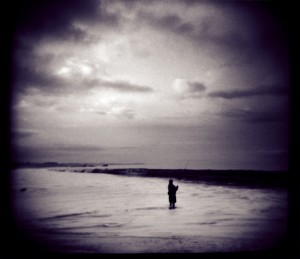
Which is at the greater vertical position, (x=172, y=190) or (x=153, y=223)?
(x=172, y=190)

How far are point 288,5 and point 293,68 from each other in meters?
1.23

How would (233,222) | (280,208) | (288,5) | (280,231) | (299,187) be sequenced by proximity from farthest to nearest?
1. (280,208)
2. (233,222)
3. (280,231)
4. (288,5)
5. (299,187)

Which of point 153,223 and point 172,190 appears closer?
point 153,223

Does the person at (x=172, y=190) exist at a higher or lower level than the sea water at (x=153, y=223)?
higher

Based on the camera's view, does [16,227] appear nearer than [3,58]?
No

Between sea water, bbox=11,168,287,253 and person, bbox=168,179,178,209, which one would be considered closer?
sea water, bbox=11,168,287,253

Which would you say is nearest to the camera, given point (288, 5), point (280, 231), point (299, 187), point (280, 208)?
point (299, 187)

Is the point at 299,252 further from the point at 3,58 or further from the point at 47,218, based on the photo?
the point at 3,58

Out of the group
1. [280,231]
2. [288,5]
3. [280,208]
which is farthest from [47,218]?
[288,5]

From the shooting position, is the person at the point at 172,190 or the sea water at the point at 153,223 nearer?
the sea water at the point at 153,223

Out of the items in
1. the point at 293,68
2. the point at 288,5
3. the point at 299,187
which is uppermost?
the point at 288,5

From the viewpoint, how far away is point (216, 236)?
218 inches

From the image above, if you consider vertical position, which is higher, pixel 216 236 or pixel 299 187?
pixel 299 187

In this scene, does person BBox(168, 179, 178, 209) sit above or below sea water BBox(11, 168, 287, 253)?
above
